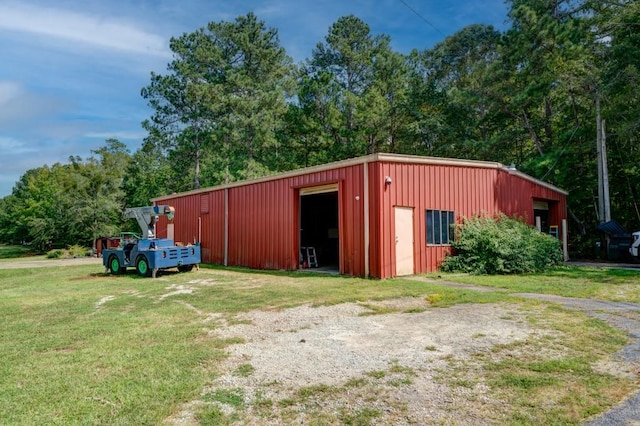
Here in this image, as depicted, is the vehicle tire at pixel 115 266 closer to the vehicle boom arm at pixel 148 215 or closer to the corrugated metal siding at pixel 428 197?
the vehicle boom arm at pixel 148 215

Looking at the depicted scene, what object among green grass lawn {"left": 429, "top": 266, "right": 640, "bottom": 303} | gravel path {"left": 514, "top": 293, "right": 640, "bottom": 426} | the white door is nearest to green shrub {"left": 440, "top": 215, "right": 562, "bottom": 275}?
green grass lawn {"left": 429, "top": 266, "right": 640, "bottom": 303}

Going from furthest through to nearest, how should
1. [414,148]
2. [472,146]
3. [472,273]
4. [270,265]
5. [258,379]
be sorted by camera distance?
[414,148]
[472,146]
[270,265]
[472,273]
[258,379]

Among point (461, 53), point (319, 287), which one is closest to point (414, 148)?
point (461, 53)

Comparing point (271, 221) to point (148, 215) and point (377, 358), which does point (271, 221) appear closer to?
point (148, 215)

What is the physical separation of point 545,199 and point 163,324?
15.5 meters

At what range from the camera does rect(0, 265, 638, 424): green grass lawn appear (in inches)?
118

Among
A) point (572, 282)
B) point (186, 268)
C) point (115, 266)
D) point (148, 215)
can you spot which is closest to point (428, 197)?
point (572, 282)

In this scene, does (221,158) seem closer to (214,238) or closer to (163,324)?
(214,238)

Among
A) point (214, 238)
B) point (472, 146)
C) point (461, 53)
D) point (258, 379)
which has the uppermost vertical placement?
point (461, 53)

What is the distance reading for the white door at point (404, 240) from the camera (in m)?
10.5

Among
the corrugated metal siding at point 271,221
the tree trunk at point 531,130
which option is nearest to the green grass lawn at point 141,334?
the corrugated metal siding at point 271,221

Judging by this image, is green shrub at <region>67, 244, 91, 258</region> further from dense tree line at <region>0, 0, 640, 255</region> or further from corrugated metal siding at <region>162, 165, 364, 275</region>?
corrugated metal siding at <region>162, 165, 364, 275</region>

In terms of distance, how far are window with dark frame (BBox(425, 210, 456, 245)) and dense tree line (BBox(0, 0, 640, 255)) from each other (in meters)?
9.61

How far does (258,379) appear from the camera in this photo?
3428 millimetres
